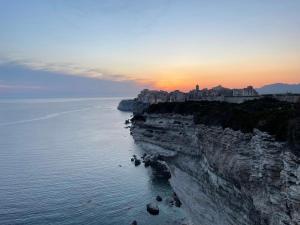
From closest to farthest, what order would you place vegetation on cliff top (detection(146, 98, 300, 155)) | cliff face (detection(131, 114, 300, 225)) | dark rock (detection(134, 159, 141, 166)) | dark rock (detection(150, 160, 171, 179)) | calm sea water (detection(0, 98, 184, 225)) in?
cliff face (detection(131, 114, 300, 225)) → vegetation on cliff top (detection(146, 98, 300, 155)) → calm sea water (detection(0, 98, 184, 225)) → dark rock (detection(150, 160, 171, 179)) → dark rock (detection(134, 159, 141, 166))

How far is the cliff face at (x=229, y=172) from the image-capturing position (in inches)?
590

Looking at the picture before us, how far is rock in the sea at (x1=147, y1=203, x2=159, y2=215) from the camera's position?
43.4 meters

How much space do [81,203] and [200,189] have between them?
782 inches

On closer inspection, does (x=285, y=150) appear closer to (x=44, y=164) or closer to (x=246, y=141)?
(x=246, y=141)

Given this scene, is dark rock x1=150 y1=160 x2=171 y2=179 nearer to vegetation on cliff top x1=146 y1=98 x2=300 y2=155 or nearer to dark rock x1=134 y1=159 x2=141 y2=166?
dark rock x1=134 y1=159 x2=141 y2=166

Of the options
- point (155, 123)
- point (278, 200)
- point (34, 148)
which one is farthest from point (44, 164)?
point (278, 200)

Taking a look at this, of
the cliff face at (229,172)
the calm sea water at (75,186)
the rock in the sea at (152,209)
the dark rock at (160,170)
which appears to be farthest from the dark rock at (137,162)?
the rock in the sea at (152,209)

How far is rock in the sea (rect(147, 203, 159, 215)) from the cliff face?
404 cm

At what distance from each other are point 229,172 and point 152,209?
76.4 ft

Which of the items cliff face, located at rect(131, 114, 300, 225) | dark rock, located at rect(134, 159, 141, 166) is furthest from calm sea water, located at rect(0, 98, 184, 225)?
cliff face, located at rect(131, 114, 300, 225)

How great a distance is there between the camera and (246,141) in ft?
69.3

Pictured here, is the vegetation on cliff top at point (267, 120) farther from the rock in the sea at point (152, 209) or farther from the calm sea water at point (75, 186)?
the calm sea water at point (75, 186)

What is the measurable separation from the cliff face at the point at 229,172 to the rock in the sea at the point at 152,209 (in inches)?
159

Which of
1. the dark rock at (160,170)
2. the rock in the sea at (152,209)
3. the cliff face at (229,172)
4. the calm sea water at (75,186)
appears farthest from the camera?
the dark rock at (160,170)
